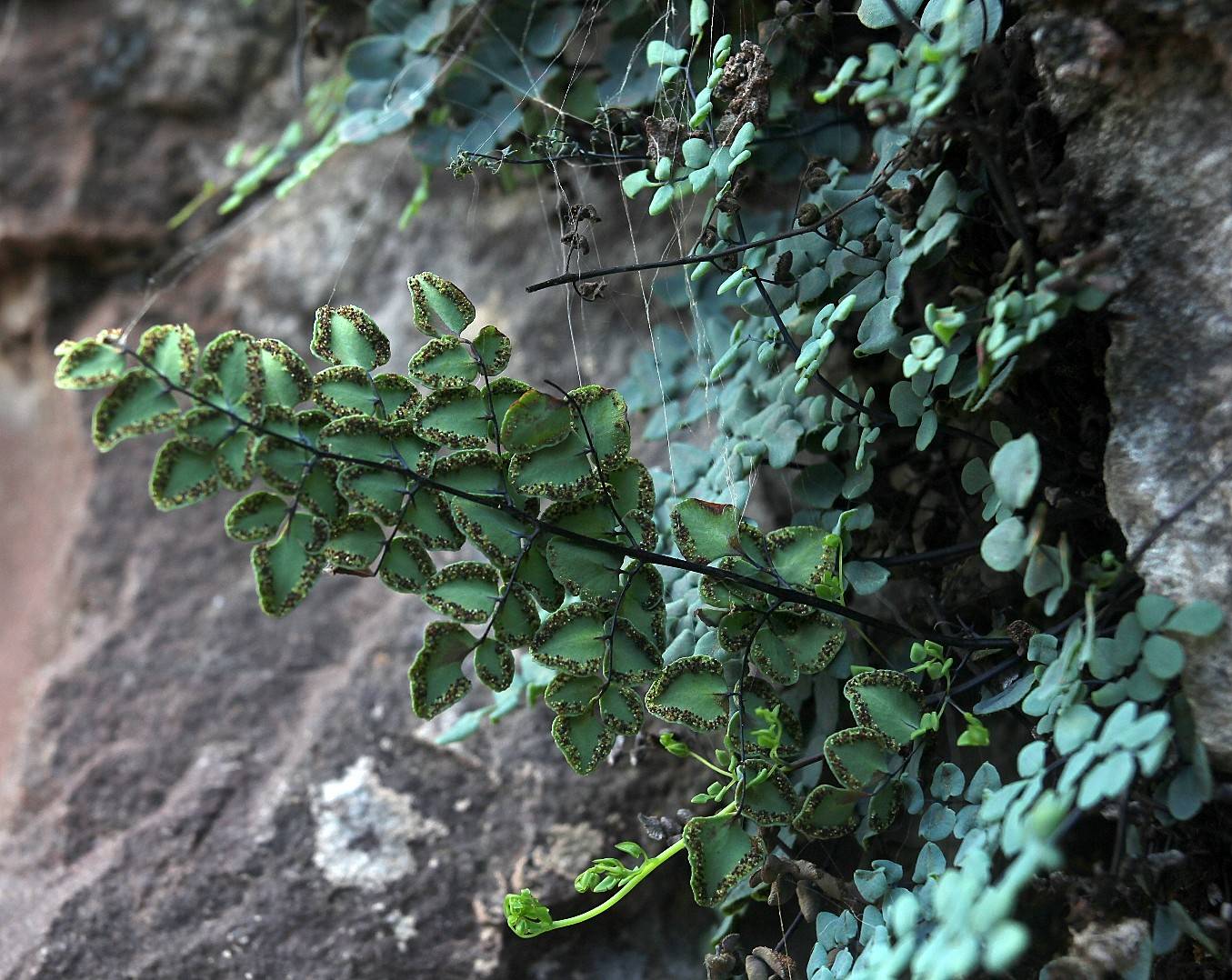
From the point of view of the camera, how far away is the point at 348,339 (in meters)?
0.96

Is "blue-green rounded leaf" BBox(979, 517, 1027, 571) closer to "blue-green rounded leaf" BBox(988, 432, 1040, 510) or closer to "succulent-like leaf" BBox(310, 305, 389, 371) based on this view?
"blue-green rounded leaf" BBox(988, 432, 1040, 510)

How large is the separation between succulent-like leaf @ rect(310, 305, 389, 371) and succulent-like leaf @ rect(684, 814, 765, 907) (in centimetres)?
52

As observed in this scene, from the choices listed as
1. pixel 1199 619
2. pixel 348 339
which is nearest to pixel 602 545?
pixel 348 339

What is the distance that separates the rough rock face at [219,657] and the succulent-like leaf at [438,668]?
0.50m

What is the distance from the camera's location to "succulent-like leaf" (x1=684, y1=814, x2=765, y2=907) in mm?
975

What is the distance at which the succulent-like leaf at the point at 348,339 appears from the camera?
956 millimetres

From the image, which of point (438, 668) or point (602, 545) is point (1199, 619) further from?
point (438, 668)

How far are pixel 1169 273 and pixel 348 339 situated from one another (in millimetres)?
721

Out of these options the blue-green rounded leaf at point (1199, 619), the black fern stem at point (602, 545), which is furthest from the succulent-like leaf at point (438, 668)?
the blue-green rounded leaf at point (1199, 619)

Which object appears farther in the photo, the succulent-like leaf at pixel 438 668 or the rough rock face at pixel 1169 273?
the succulent-like leaf at pixel 438 668

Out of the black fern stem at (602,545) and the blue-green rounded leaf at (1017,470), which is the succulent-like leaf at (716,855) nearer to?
the black fern stem at (602,545)

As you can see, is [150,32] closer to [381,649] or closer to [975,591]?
[381,649]

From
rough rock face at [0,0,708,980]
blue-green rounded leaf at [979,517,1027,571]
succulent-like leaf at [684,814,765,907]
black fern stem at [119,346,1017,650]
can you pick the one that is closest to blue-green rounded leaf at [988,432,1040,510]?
blue-green rounded leaf at [979,517,1027,571]

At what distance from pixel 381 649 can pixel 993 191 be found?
1124 millimetres
